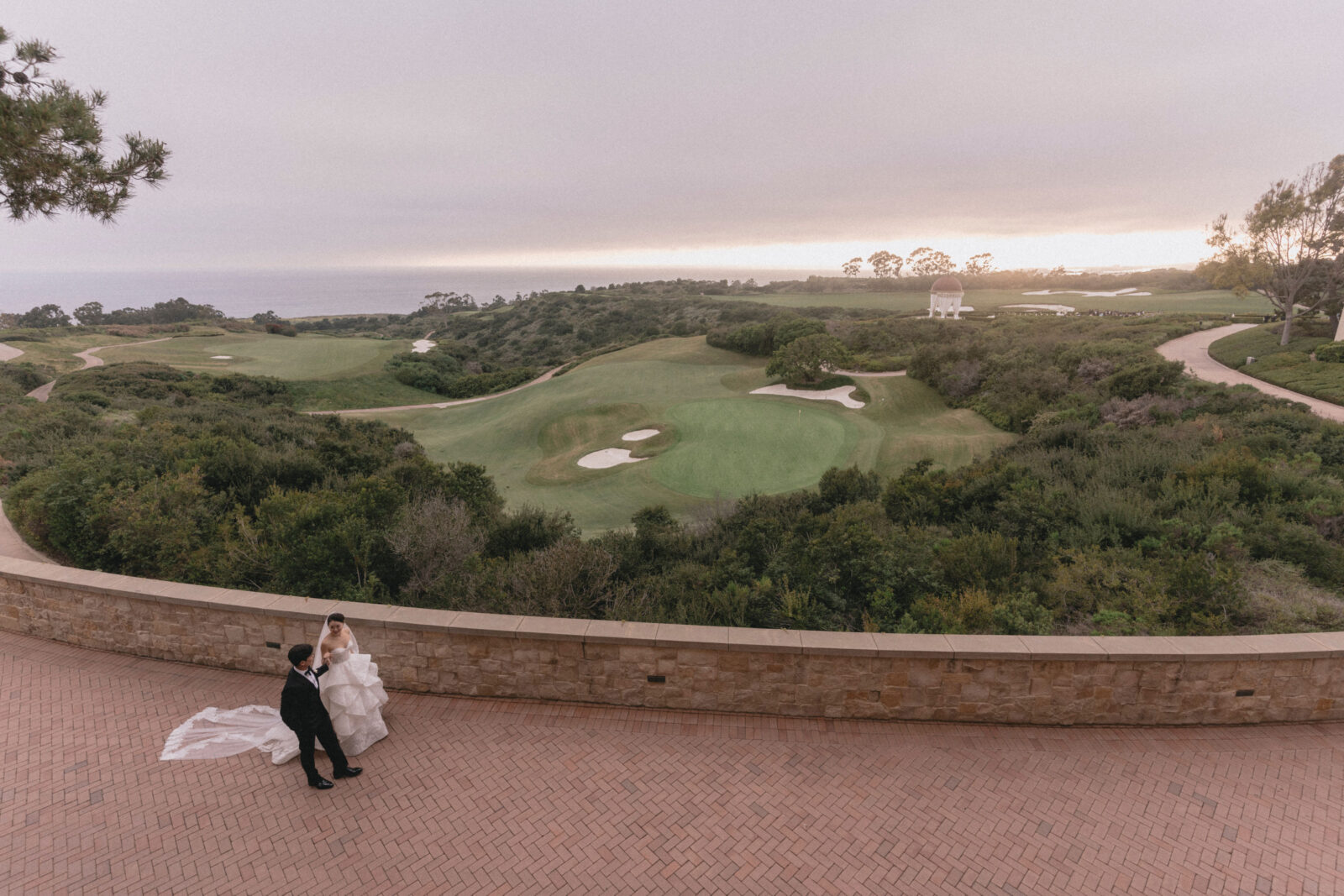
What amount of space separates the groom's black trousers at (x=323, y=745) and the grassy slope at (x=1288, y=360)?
1073 inches

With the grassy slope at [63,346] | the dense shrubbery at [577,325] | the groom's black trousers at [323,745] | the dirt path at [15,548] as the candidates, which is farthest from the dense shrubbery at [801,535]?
the dense shrubbery at [577,325]

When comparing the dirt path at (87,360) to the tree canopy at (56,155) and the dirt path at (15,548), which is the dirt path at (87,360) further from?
the tree canopy at (56,155)

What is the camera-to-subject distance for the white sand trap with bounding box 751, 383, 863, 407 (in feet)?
94.5

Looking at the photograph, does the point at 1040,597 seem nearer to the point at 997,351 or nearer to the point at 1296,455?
the point at 1296,455

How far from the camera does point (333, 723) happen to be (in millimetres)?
4707

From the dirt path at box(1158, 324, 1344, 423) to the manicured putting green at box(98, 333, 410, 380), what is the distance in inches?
1934

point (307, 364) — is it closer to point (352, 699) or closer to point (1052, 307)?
point (352, 699)

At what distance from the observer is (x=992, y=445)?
66.0 feet

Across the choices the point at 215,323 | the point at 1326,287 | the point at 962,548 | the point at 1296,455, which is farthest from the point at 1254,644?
the point at 215,323

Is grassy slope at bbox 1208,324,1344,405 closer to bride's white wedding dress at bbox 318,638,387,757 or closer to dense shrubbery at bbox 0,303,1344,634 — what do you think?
dense shrubbery at bbox 0,303,1344,634

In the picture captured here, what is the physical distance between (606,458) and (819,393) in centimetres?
1351

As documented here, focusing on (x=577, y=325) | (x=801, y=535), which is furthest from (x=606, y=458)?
(x=577, y=325)

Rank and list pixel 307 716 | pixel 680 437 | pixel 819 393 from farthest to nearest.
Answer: pixel 819 393
pixel 680 437
pixel 307 716

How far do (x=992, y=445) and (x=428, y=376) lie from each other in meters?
39.2
